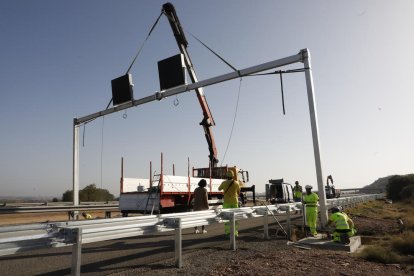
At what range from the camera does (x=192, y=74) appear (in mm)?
17938

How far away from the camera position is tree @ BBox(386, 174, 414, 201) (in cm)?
4331

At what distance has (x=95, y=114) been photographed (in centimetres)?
1673

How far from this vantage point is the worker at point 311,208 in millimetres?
9925

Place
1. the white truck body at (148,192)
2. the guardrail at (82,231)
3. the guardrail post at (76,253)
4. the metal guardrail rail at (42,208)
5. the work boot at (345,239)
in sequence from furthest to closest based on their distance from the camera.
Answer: the metal guardrail rail at (42,208) → the white truck body at (148,192) → the work boot at (345,239) → the guardrail post at (76,253) → the guardrail at (82,231)

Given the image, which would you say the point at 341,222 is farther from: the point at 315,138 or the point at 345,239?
the point at 315,138

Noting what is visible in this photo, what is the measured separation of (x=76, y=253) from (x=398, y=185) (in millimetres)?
48640

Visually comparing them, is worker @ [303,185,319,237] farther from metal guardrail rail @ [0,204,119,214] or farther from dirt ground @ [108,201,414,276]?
metal guardrail rail @ [0,204,119,214]

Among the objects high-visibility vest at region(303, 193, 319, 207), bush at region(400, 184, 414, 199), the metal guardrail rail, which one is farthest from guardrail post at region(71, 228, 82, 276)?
bush at region(400, 184, 414, 199)

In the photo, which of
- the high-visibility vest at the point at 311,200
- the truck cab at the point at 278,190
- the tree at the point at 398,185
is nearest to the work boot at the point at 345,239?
the high-visibility vest at the point at 311,200

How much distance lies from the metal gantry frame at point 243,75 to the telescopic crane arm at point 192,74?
412cm

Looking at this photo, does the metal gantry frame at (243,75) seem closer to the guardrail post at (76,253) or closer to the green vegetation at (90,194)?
the guardrail post at (76,253)

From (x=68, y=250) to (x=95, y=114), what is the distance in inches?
390

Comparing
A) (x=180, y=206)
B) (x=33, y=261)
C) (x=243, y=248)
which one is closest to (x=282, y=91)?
(x=180, y=206)

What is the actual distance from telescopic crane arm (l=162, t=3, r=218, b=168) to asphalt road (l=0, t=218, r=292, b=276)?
33.6 feet
